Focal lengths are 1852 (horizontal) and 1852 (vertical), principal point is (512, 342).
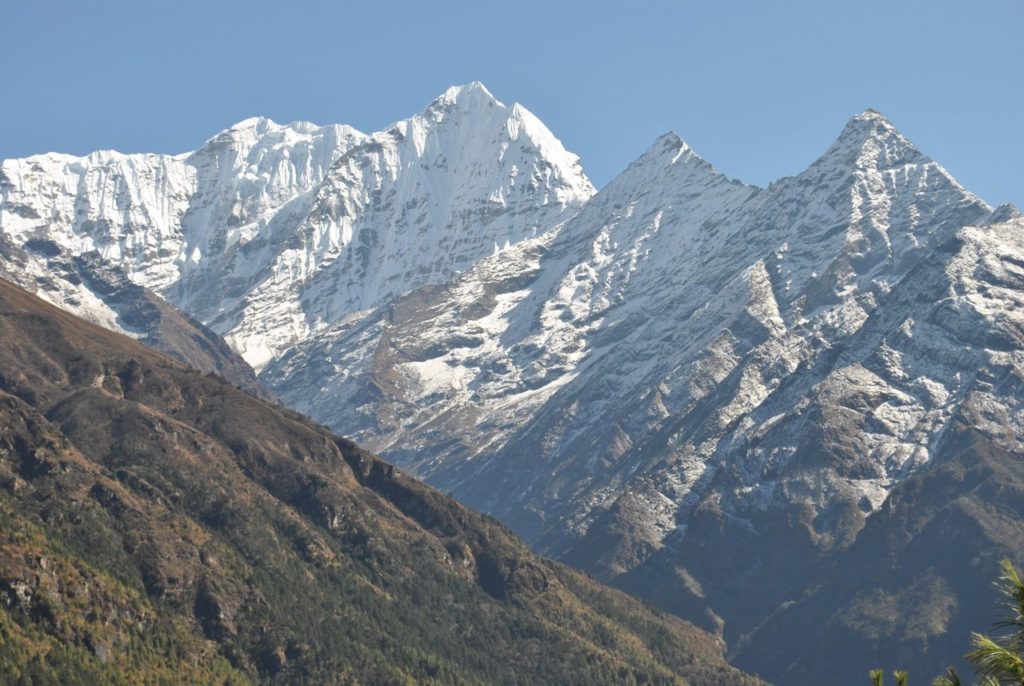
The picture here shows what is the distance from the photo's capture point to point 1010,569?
308ft

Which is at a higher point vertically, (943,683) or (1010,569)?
(1010,569)

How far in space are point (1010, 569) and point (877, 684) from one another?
906 cm

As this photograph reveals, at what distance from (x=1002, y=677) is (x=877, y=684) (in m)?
6.58

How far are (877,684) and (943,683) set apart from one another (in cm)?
381

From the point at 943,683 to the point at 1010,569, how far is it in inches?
265

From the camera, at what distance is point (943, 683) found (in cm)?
Result: 9325

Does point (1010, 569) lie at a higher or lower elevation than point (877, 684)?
higher

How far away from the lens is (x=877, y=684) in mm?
95750

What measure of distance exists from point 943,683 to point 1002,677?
291cm

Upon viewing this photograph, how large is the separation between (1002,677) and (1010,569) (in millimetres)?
5502

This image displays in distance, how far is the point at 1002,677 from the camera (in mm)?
92375
